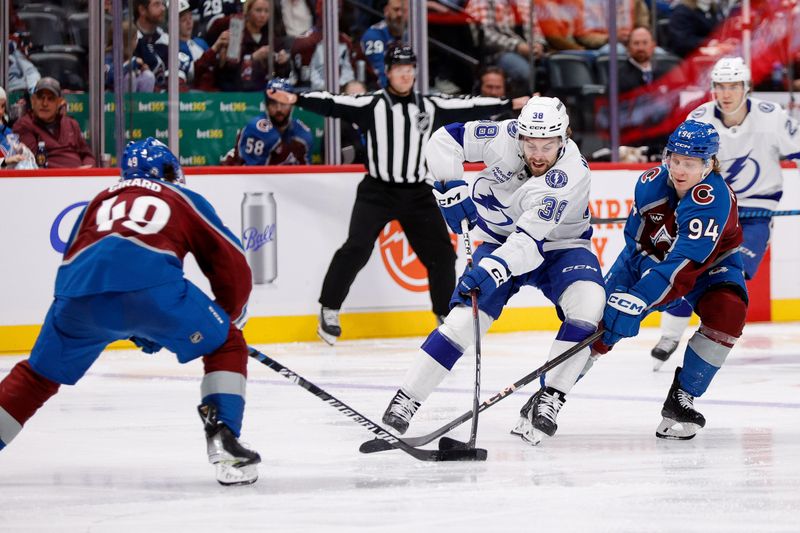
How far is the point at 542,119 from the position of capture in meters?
3.72

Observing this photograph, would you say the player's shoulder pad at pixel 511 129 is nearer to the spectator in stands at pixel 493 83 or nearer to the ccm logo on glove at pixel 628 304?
the ccm logo on glove at pixel 628 304

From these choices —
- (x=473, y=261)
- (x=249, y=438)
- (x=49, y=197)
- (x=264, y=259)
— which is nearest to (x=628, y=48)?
(x=264, y=259)

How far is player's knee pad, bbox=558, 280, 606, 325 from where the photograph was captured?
3750 mm

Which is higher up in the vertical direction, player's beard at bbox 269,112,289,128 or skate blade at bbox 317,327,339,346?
player's beard at bbox 269,112,289,128

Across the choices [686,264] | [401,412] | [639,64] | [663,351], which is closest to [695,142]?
[686,264]

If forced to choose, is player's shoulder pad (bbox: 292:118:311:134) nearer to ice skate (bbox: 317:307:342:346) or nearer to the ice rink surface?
ice skate (bbox: 317:307:342:346)

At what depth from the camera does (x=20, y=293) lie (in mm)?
6035

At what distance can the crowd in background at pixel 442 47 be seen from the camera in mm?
6488

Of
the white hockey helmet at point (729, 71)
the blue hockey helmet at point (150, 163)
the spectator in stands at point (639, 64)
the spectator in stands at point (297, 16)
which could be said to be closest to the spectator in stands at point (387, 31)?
the spectator in stands at point (297, 16)

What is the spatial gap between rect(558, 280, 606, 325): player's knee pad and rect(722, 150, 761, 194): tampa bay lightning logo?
1.92 m

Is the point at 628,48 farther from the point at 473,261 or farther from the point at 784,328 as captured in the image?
the point at 473,261

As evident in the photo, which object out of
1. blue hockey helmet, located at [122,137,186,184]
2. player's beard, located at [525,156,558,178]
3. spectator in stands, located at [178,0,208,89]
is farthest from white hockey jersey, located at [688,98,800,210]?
blue hockey helmet, located at [122,137,186,184]

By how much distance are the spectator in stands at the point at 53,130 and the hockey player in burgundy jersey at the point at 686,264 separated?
10.6 ft

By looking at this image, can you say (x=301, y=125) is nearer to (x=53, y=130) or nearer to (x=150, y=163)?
(x=53, y=130)
